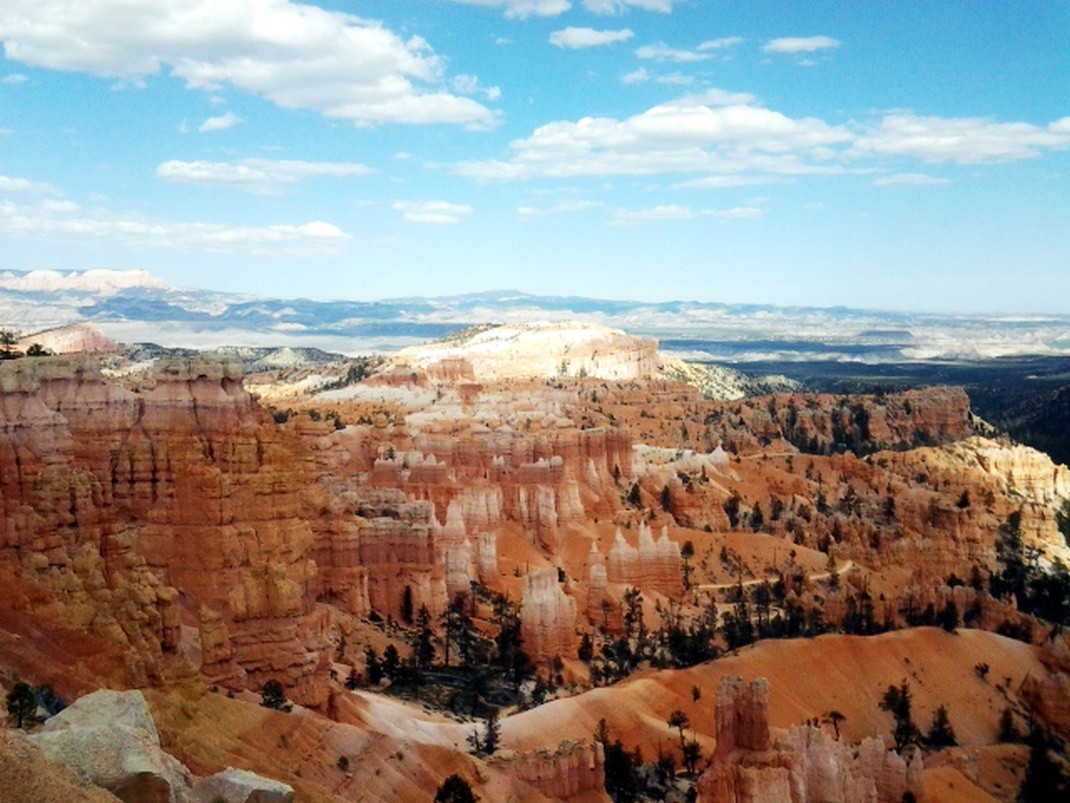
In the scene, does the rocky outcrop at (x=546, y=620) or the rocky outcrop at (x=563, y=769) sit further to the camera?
the rocky outcrop at (x=546, y=620)

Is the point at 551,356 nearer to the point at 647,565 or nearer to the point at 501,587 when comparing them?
the point at 647,565

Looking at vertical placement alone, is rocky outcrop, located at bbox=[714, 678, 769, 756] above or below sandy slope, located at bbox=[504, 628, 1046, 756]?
above

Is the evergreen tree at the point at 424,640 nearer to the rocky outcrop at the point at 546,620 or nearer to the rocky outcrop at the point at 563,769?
the rocky outcrop at the point at 546,620

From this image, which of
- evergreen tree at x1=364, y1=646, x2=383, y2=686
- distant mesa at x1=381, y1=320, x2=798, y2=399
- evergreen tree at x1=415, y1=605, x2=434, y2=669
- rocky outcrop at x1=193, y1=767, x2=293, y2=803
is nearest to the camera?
rocky outcrop at x1=193, y1=767, x2=293, y2=803

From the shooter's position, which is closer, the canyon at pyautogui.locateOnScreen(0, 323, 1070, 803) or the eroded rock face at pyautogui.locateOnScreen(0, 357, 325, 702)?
the canyon at pyautogui.locateOnScreen(0, 323, 1070, 803)

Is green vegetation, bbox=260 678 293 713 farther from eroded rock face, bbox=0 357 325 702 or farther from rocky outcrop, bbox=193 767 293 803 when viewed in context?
rocky outcrop, bbox=193 767 293 803

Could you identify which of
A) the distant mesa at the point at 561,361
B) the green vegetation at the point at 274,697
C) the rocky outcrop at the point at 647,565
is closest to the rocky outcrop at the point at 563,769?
the green vegetation at the point at 274,697

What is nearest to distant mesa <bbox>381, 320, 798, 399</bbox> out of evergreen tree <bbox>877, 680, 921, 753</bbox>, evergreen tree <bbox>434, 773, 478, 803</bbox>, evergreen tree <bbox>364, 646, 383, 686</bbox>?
evergreen tree <bbox>877, 680, 921, 753</bbox>
